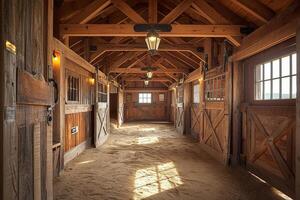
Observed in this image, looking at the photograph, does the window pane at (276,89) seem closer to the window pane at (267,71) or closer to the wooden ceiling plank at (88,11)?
the window pane at (267,71)

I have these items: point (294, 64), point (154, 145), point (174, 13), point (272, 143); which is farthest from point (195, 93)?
point (294, 64)

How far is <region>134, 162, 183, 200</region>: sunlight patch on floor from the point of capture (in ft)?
11.9

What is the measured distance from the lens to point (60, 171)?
4578 millimetres

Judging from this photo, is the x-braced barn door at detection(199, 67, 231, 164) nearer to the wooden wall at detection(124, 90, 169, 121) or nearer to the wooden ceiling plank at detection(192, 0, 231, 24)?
the wooden ceiling plank at detection(192, 0, 231, 24)

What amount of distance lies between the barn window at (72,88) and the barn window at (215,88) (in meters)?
4.02

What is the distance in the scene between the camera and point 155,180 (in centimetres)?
416

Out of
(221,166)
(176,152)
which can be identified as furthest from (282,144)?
(176,152)

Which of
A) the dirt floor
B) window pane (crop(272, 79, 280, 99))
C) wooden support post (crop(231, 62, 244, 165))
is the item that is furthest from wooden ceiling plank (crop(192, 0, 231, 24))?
the dirt floor

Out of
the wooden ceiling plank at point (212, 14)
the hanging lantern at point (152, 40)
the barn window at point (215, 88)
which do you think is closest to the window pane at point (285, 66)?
the wooden ceiling plank at point (212, 14)

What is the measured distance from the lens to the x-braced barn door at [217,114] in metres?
5.32

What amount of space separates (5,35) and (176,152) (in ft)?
19.7

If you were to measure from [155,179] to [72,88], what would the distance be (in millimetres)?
3268

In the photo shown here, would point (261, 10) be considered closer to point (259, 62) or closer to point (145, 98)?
point (259, 62)

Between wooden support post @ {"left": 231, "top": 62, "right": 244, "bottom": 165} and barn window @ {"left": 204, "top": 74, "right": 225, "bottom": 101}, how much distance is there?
0.73 meters
